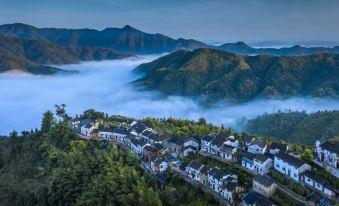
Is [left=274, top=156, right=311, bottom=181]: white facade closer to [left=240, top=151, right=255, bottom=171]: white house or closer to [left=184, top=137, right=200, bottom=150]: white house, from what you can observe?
[left=240, top=151, right=255, bottom=171]: white house

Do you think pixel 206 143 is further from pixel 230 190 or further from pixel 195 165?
pixel 230 190

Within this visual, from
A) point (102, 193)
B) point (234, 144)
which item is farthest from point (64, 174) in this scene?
point (234, 144)

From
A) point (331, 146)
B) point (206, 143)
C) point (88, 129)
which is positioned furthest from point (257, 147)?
point (88, 129)

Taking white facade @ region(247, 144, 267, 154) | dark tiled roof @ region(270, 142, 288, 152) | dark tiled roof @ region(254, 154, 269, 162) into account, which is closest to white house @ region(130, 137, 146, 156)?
white facade @ region(247, 144, 267, 154)

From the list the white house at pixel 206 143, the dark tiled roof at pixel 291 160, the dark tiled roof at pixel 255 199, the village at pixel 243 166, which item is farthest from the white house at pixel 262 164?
the white house at pixel 206 143

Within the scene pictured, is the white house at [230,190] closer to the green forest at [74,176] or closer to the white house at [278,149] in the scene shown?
the green forest at [74,176]

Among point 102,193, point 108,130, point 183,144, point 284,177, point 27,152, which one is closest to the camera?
point 284,177

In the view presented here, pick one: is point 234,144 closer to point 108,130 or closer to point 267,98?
point 108,130
